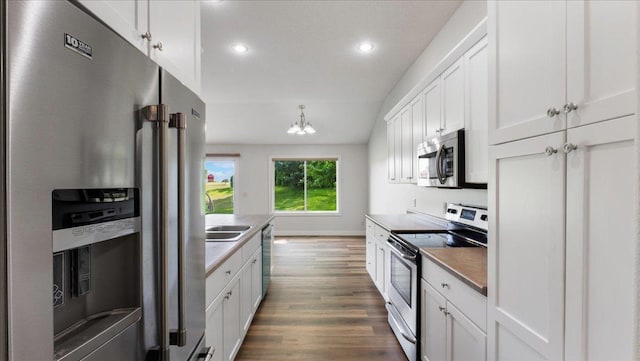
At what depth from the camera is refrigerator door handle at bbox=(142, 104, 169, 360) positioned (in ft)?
2.58

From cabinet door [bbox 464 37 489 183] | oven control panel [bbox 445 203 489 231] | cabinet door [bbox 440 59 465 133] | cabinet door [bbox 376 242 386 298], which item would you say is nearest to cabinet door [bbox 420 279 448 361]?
oven control panel [bbox 445 203 489 231]

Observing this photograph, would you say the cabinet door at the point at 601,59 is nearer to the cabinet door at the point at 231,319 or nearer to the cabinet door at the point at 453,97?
the cabinet door at the point at 453,97

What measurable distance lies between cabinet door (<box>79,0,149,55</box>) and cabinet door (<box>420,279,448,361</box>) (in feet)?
5.84

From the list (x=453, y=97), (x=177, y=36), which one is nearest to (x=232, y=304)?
(x=177, y=36)

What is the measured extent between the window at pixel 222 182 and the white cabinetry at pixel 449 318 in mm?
5788

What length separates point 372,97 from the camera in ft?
16.7

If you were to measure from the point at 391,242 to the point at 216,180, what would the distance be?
5476 millimetres

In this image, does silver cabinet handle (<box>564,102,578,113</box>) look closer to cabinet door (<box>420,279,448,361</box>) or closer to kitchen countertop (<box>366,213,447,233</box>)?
cabinet door (<box>420,279,448,361</box>)

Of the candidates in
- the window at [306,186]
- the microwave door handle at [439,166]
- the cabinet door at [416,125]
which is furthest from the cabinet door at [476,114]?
the window at [306,186]

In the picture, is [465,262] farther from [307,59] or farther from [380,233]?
[307,59]

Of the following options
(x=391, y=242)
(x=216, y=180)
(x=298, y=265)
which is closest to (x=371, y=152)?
(x=298, y=265)

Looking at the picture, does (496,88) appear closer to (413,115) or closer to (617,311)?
(617,311)

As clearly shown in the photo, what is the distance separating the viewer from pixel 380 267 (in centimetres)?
309

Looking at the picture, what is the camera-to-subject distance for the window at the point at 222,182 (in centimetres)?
690
